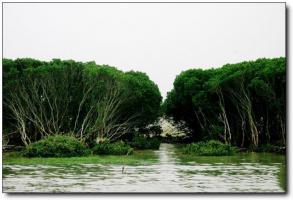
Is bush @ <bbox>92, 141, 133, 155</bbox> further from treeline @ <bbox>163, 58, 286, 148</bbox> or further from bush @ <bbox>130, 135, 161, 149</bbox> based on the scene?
treeline @ <bbox>163, 58, 286, 148</bbox>

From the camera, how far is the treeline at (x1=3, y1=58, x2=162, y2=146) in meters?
25.5

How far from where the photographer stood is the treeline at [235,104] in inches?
968

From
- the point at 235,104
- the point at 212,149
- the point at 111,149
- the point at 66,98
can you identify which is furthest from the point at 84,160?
the point at 235,104

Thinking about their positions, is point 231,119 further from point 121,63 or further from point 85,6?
point 85,6

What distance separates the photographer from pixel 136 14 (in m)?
16.3

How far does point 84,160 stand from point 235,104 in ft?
26.5

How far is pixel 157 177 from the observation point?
56.3ft

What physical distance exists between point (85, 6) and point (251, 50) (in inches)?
196

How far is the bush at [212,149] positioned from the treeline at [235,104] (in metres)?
1.34

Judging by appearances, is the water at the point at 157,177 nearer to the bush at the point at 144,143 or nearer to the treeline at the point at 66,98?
the treeline at the point at 66,98

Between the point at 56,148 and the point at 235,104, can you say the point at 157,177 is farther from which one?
the point at 235,104

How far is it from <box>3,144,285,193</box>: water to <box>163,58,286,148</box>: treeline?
3.09m

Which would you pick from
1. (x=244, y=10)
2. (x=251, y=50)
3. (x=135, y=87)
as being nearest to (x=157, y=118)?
(x=135, y=87)

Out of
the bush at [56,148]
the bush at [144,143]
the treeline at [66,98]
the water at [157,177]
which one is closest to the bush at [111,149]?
the bush at [56,148]
